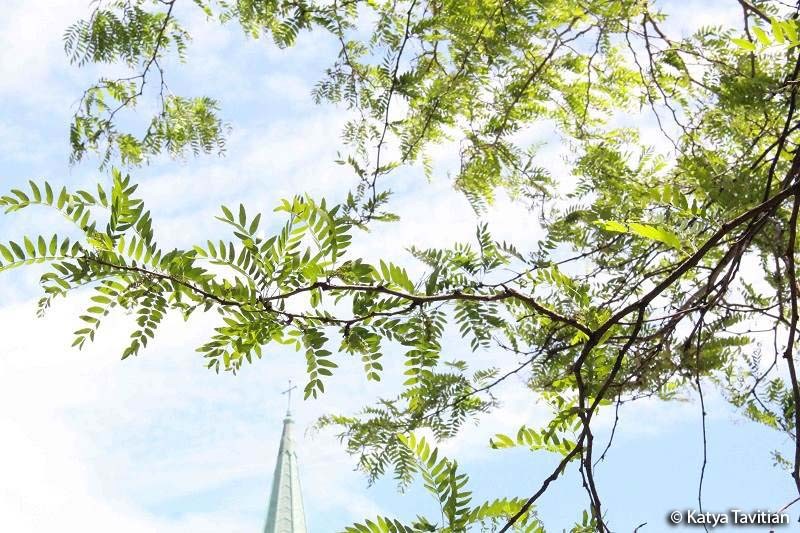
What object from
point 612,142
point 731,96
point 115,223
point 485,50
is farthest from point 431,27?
point 115,223

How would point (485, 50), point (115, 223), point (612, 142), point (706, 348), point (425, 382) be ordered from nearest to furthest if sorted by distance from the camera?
1. point (115, 223)
2. point (425, 382)
3. point (706, 348)
4. point (485, 50)
5. point (612, 142)

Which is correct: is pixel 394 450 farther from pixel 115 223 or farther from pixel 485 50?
pixel 485 50

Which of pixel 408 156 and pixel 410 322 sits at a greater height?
pixel 408 156

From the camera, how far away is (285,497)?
17531 mm

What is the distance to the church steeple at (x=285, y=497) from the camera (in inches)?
682

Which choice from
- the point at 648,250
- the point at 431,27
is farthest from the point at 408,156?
the point at 648,250

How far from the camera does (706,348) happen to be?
1.47m

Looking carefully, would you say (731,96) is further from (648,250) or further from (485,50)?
(485,50)

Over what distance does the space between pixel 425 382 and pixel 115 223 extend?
17.5 inches

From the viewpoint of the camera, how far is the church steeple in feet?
56.8

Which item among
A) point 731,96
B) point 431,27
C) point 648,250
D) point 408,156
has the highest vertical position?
point 431,27

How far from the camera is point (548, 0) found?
200 cm

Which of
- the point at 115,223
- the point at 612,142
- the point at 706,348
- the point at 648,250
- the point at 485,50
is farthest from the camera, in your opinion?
the point at 612,142

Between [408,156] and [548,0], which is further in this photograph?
[408,156]
